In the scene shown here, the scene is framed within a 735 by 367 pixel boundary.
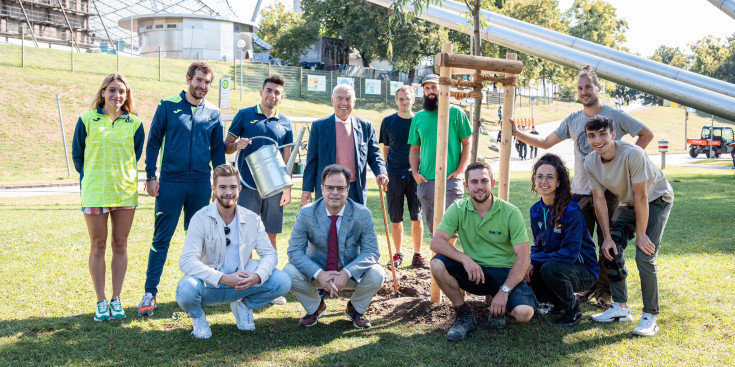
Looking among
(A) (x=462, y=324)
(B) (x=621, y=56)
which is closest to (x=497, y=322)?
(A) (x=462, y=324)

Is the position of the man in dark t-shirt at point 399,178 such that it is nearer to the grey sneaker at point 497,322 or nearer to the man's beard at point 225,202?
the grey sneaker at point 497,322

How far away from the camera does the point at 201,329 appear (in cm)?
407

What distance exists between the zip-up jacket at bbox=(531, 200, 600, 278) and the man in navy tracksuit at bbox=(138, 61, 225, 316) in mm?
2806

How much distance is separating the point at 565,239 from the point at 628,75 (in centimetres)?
378

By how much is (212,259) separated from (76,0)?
68.4 meters

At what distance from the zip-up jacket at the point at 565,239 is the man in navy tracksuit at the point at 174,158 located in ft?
9.21

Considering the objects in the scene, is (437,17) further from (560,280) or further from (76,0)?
(76,0)

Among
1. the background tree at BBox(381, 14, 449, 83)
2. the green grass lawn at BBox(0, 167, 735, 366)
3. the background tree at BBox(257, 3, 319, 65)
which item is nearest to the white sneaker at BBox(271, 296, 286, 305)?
the green grass lawn at BBox(0, 167, 735, 366)

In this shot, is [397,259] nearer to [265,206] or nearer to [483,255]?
[265,206]

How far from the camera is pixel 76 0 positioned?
62.1 meters

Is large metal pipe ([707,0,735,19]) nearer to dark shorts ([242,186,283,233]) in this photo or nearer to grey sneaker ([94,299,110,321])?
dark shorts ([242,186,283,233])

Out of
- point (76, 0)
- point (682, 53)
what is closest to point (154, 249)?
point (76, 0)

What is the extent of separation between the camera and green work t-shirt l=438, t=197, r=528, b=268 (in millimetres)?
4219

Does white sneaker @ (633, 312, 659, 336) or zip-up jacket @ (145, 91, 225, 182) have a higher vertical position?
zip-up jacket @ (145, 91, 225, 182)
